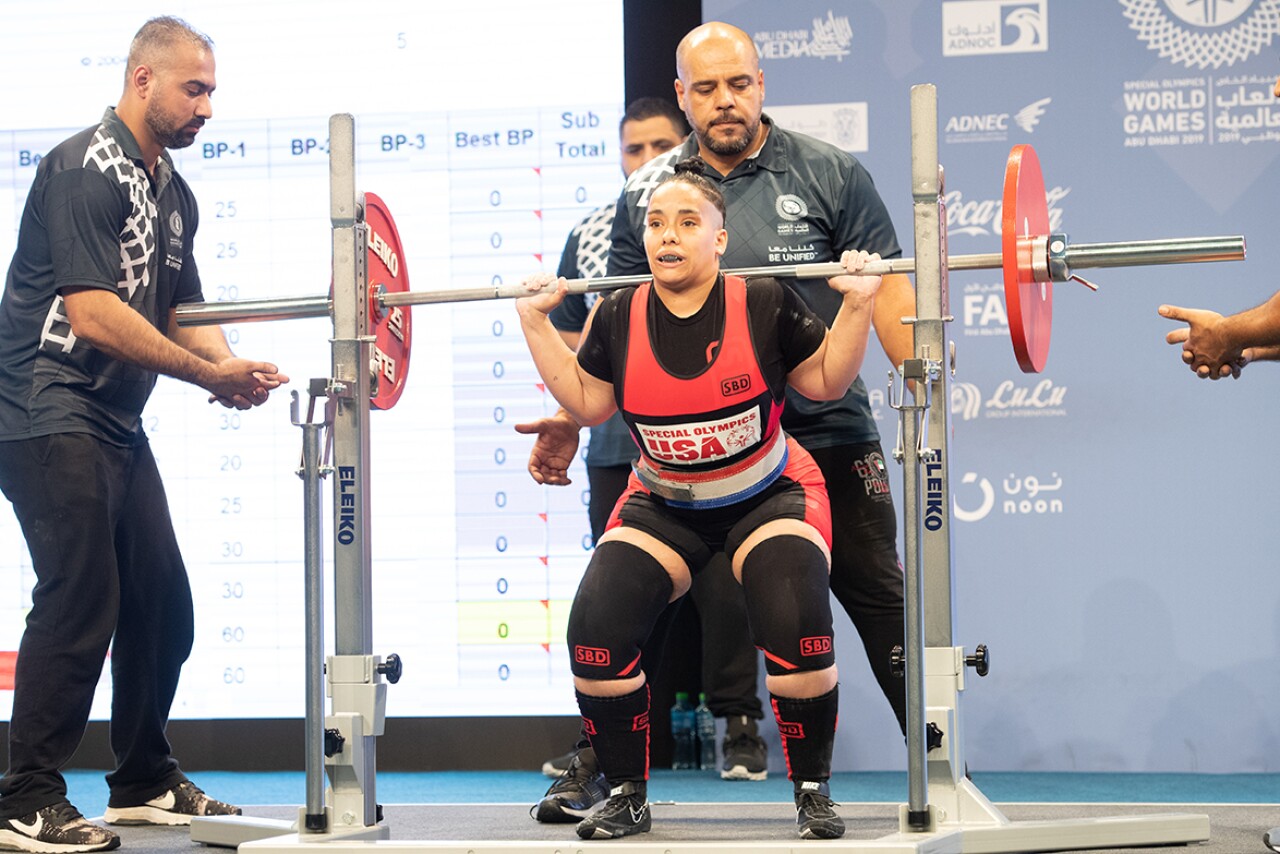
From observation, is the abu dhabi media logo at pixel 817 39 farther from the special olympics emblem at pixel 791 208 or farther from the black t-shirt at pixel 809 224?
the special olympics emblem at pixel 791 208

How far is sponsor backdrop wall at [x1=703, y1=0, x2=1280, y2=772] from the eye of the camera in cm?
476

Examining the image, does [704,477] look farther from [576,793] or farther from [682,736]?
[682,736]

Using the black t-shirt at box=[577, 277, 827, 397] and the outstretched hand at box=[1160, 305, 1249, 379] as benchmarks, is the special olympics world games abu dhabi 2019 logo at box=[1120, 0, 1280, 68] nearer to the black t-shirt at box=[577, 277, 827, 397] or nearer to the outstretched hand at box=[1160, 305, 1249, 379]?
the outstretched hand at box=[1160, 305, 1249, 379]

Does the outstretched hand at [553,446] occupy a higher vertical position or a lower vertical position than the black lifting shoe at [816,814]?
higher

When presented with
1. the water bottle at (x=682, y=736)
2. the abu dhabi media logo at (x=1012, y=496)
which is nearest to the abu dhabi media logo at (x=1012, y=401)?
the abu dhabi media logo at (x=1012, y=496)

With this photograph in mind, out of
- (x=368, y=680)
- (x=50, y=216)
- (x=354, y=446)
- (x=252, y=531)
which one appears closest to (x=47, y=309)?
(x=50, y=216)

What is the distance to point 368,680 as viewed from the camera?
312 centimetres

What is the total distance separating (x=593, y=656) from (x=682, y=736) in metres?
2.16

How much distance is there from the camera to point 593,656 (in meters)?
3.05

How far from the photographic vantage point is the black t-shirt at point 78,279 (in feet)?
11.6

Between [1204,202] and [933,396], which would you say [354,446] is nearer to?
[933,396]

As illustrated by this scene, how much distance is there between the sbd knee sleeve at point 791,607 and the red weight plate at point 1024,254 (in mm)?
Result: 619

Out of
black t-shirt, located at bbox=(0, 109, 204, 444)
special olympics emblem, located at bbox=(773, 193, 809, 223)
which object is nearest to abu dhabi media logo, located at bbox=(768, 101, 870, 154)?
special olympics emblem, located at bbox=(773, 193, 809, 223)

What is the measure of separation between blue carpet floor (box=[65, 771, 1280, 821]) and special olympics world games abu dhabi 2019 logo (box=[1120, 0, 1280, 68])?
2305 mm
